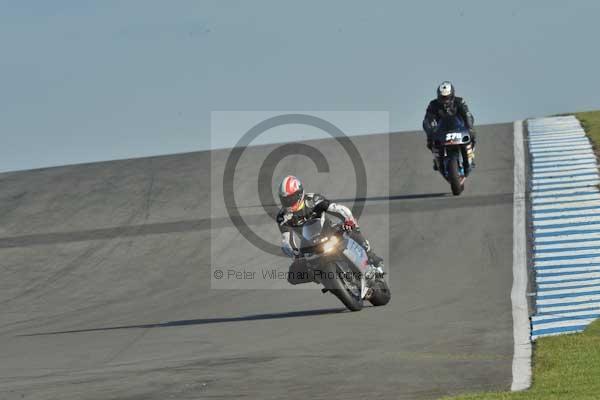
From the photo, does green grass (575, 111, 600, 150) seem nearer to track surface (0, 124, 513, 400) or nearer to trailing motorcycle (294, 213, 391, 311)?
track surface (0, 124, 513, 400)

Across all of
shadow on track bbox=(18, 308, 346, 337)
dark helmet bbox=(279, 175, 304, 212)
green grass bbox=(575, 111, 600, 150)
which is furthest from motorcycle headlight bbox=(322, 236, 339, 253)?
green grass bbox=(575, 111, 600, 150)

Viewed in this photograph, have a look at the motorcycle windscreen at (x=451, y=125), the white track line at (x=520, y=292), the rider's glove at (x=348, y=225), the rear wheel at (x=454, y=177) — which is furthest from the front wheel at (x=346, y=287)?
the motorcycle windscreen at (x=451, y=125)

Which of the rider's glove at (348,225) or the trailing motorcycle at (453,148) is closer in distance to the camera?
the rider's glove at (348,225)

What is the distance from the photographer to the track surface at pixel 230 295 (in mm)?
9969

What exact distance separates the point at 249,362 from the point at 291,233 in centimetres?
269

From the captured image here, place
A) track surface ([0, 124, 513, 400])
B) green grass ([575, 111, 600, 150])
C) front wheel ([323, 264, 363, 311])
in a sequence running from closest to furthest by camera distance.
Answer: track surface ([0, 124, 513, 400]) < front wheel ([323, 264, 363, 311]) < green grass ([575, 111, 600, 150])

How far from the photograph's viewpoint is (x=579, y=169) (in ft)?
74.2

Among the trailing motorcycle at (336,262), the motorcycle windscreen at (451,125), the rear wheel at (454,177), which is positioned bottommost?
the trailing motorcycle at (336,262)

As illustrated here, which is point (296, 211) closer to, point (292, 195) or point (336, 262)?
point (292, 195)

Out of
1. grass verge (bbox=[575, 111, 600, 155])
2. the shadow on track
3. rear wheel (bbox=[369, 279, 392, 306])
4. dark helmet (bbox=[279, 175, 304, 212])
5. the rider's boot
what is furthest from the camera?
grass verge (bbox=[575, 111, 600, 155])

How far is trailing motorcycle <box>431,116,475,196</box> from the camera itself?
2117 cm

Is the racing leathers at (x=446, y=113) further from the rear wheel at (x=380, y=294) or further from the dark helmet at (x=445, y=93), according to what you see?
the rear wheel at (x=380, y=294)

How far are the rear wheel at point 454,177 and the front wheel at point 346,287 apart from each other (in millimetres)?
8215

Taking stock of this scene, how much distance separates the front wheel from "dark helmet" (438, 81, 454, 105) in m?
8.67
